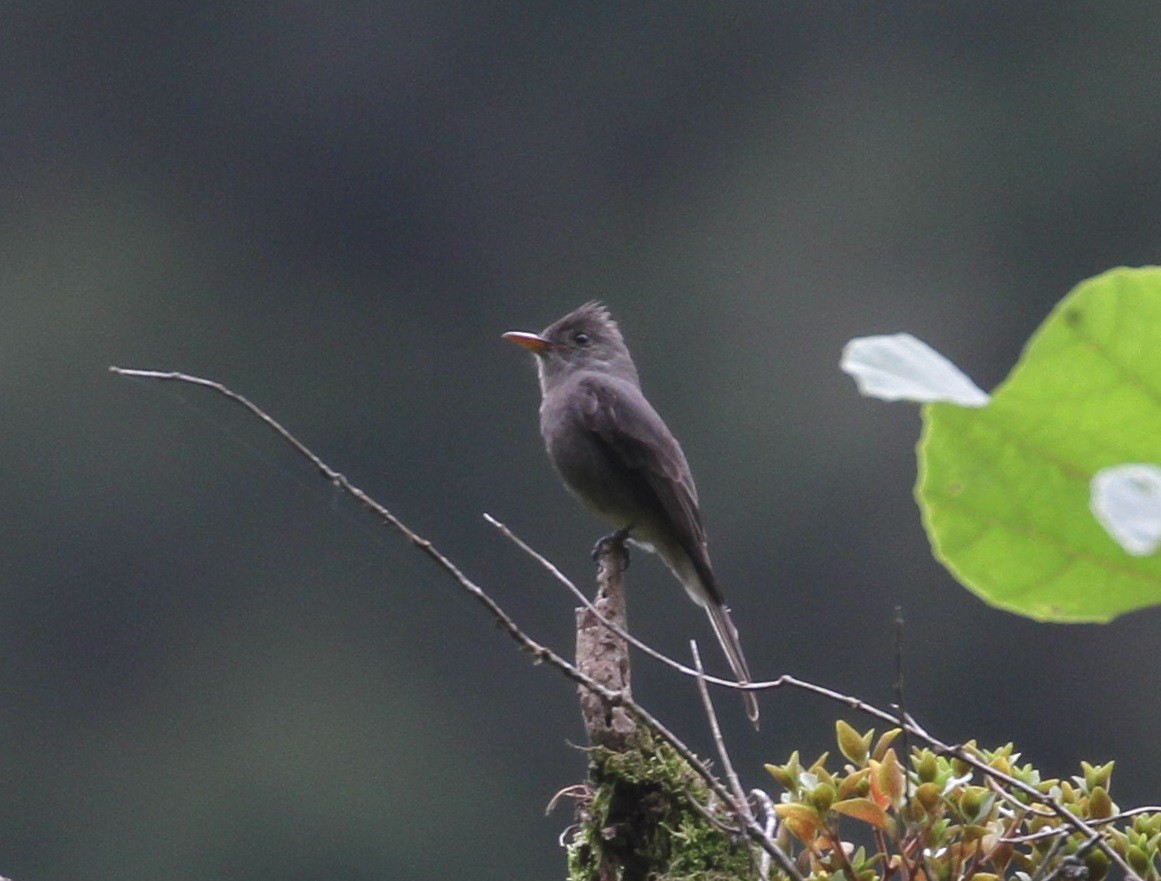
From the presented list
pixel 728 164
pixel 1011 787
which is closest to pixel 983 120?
pixel 728 164

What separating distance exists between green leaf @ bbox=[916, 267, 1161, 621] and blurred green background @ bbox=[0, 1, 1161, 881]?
24.0m

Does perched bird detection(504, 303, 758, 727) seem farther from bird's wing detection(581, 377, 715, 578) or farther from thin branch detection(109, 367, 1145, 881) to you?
thin branch detection(109, 367, 1145, 881)

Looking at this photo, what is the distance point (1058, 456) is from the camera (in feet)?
3.50

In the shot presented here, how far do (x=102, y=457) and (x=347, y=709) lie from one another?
787cm

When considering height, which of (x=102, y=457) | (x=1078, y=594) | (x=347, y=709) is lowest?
(x=1078, y=594)

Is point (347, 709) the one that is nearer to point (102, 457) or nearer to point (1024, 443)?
point (102, 457)

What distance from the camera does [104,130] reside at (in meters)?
51.8

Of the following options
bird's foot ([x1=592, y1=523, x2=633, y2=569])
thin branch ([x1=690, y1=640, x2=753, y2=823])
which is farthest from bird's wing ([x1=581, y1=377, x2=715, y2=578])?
thin branch ([x1=690, y1=640, x2=753, y2=823])

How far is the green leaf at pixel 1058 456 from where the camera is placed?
3.38 ft

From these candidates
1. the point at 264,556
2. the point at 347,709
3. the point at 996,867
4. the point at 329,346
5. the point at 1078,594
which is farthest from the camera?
the point at 329,346

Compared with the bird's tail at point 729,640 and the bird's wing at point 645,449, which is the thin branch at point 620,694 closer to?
the bird's tail at point 729,640

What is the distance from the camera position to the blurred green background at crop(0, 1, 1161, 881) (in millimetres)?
34469

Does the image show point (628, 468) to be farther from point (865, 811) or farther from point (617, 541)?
point (865, 811)

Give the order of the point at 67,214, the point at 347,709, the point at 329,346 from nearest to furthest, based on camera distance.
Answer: the point at 347,709 → the point at 329,346 → the point at 67,214
